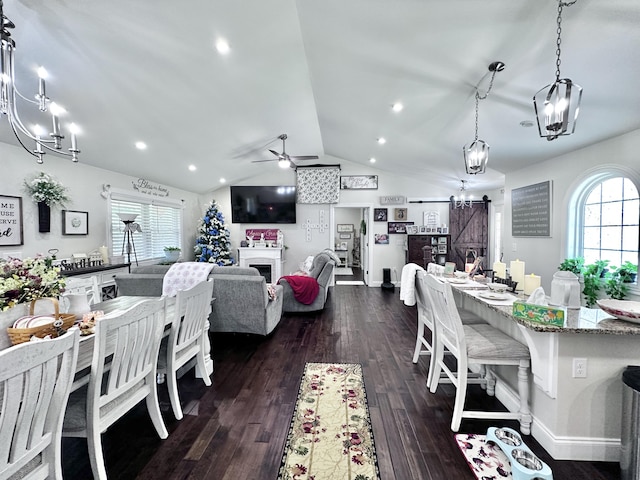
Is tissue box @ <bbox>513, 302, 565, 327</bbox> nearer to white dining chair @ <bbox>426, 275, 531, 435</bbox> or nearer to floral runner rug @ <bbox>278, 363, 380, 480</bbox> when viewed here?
white dining chair @ <bbox>426, 275, 531, 435</bbox>

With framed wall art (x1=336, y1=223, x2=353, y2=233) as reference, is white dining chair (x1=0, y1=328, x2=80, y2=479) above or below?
below

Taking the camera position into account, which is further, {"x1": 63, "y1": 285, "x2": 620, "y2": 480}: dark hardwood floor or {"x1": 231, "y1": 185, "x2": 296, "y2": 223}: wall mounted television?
{"x1": 231, "y1": 185, "x2": 296, "y2": 223}: wall mounted television

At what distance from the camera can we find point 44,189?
3523 mm

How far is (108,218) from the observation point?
4.67m

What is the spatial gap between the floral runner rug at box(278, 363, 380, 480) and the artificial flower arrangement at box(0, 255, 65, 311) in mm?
1790

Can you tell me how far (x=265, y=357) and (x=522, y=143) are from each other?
4.19 meters

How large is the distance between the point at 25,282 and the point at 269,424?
1.80 meters

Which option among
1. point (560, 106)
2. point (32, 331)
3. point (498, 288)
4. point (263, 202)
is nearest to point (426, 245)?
point (263, 202)

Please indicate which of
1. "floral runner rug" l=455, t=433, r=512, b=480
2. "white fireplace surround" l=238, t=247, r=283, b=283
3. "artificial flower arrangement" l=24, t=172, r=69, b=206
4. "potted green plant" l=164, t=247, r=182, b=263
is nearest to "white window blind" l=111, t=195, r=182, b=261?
"potted green plant" l=164, t=247, r=182, b=263

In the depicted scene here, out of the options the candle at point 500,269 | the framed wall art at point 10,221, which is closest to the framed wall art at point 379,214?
the candle at point 500,269

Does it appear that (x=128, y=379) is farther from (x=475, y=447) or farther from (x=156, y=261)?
(x=156, y=261)

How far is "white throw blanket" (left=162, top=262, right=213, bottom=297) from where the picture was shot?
3.52m

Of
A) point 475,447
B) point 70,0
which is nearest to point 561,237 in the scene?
point 475,447

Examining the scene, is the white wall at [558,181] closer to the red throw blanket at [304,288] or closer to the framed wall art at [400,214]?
the framed wall art at [400,214]
